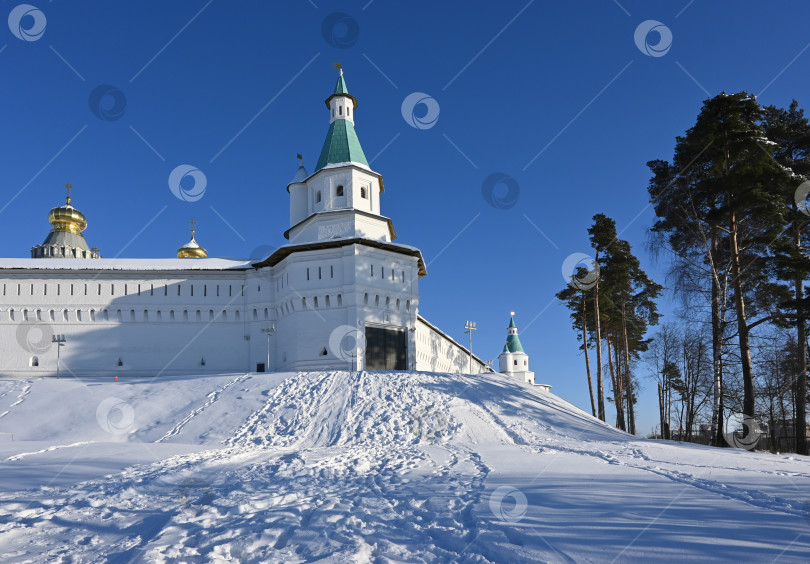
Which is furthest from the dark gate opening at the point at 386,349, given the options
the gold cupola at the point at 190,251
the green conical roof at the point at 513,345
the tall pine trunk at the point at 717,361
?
the green conical roof at the point at 513,345

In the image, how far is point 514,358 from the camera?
66188 mm

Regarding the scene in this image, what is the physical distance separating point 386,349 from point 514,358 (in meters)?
39.9

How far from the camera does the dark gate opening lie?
2867cm

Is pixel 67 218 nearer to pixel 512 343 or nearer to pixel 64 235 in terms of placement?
pixel 64 235

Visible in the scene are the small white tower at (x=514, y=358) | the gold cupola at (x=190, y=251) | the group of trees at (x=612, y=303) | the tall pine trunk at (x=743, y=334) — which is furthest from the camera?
the small white tower at (x=514, y=358)

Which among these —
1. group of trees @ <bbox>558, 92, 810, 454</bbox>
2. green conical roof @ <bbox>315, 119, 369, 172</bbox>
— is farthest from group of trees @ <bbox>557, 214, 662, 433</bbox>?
green conical roof @ <bbox>315, 119, 369, 172</bbox>

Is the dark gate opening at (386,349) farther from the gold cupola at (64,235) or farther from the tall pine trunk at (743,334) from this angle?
the gold cupola at (64,235)

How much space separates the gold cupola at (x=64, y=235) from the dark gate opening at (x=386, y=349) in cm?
4289

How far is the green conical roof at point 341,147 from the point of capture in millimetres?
33594

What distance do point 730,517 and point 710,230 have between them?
602 inches

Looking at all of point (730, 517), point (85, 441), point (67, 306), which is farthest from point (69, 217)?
point (730, 517)

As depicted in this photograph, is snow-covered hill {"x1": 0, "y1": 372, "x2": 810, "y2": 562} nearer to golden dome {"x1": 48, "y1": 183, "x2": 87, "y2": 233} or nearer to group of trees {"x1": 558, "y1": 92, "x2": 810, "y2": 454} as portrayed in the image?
group of trees {"x1": 558, "y1": 92, "x2": 810, "y2": 454}

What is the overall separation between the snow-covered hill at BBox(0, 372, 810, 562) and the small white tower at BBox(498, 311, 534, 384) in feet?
152

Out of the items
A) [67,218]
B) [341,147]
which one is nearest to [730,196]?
[341,147]
